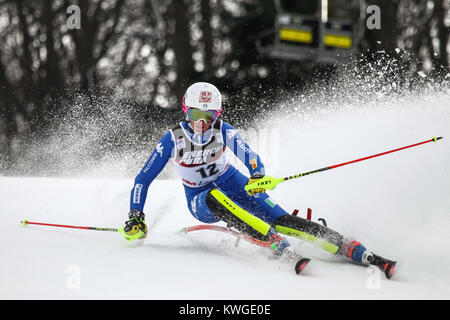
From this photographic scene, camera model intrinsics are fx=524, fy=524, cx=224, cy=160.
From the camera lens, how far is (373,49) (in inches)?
525

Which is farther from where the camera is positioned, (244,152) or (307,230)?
(244,152)

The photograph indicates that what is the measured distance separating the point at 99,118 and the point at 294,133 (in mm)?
5326

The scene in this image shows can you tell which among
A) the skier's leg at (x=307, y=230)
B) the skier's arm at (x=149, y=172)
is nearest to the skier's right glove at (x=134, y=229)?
the skier's arm at (x=149, y=172)

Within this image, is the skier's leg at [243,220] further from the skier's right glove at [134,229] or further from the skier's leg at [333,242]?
the skier's right glove at [134,229]

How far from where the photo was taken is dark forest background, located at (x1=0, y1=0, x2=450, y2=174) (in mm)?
12766

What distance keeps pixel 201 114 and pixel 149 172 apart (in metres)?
0.65

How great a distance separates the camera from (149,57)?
1546 centimetres

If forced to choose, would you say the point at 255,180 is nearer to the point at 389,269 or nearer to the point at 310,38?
the point at 389,269

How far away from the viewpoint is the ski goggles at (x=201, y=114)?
4.17m

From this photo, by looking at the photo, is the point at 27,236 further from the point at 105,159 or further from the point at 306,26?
the point at 306,26

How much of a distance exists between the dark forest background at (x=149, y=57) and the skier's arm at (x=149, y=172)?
25.2 ft

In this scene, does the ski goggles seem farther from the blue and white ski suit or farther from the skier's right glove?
the skier's right glove

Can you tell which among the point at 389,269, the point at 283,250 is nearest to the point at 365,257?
the point at 389,269
